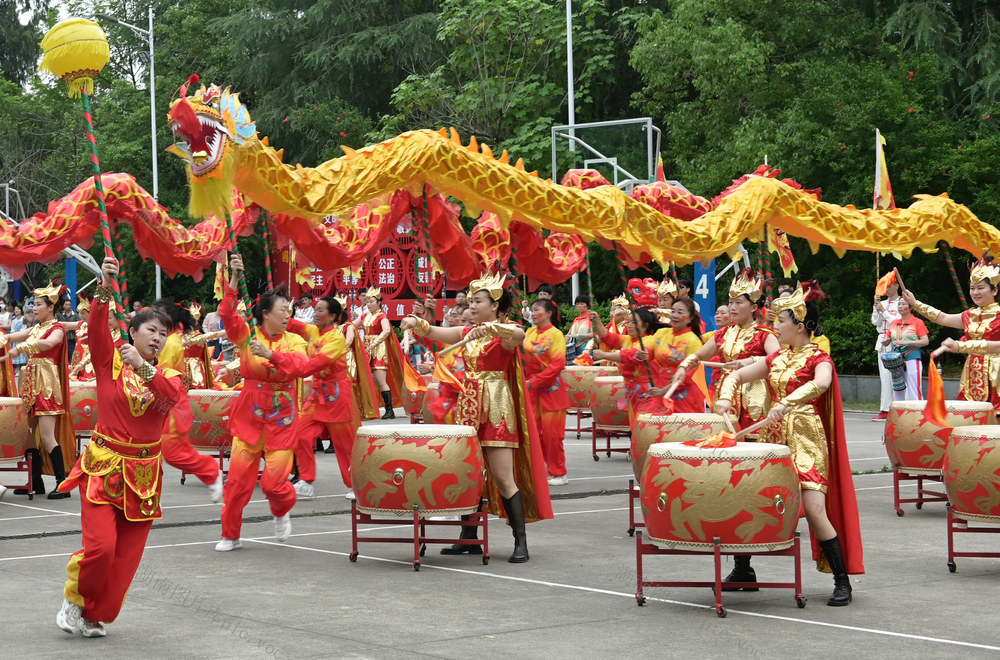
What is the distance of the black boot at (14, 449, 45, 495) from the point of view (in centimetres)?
1105

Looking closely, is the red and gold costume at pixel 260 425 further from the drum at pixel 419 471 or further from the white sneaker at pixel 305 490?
the white sneaker at pixel 305 490

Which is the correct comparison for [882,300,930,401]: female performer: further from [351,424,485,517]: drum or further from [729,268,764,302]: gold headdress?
[351,424,485,517]: drum

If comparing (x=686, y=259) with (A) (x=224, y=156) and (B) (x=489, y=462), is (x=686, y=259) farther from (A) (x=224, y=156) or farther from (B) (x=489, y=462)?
(A) (x=224, y=156)

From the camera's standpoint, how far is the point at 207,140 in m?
7.79

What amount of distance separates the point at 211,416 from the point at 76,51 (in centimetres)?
610

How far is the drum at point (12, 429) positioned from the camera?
1038 centimetres

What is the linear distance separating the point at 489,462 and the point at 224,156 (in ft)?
7.86

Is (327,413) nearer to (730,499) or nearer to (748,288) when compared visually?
(748,288)

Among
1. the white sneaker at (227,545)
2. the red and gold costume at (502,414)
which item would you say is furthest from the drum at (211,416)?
the red and gold costume at (502,414)

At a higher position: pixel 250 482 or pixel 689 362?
pixel 689 362

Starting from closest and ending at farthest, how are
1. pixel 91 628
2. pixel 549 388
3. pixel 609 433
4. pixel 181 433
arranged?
pixel 91 628 → pixel 181 433 → pixel 549 388 → pixel 609 433

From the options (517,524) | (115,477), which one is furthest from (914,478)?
(115,477)

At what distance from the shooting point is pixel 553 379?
12.0 meters

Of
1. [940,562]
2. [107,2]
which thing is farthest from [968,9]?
[107,2]
